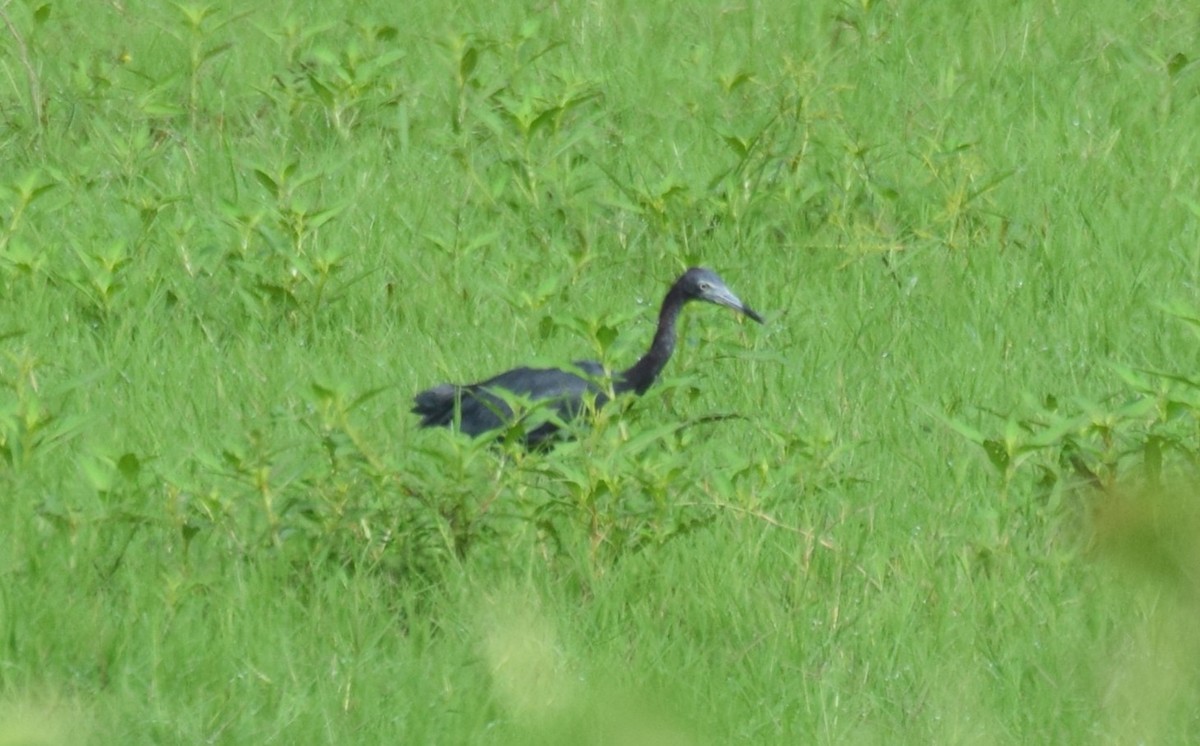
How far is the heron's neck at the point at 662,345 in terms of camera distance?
5.38 metres

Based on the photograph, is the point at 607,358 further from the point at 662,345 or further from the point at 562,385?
the point at 662,345

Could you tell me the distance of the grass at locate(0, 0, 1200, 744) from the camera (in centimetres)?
351

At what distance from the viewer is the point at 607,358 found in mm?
4480

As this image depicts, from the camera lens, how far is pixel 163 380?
16.8ft

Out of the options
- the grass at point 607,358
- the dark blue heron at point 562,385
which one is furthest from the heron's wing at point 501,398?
the grass at point 607,358

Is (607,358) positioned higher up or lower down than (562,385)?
higher up

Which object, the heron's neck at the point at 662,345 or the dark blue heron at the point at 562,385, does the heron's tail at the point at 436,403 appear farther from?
the heron's neck at the point at 662,345

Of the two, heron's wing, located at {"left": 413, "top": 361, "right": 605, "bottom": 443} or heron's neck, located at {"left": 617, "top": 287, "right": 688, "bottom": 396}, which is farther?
heron's neck, located at {"left": 617, "top": 287, "right": 688, "bottom": 396}

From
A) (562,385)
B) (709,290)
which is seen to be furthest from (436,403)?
(709,290)

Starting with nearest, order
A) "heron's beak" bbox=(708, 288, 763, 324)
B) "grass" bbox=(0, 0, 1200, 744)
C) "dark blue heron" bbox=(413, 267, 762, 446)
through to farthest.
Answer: "grass" bbox=(0, 0, 1200, 744)
"dark blue heron" bbox=(413, 267, 762, 446)
"heron's beak" bbox=(708, 288, 763, 324)

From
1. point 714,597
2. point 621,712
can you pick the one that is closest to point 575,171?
point 714,597

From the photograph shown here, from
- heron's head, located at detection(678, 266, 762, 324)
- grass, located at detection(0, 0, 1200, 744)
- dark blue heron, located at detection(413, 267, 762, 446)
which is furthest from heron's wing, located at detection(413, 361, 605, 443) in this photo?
heron's head, located at detection(678, 266, 762, 324)

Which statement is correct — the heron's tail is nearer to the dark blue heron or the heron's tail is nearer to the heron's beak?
the dark blue heron

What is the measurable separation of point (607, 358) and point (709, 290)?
93 centimetres
